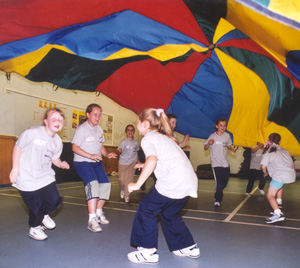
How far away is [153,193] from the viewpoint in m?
2.12

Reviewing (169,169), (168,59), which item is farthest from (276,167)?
(169,169)

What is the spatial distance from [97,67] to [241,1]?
2323 mm

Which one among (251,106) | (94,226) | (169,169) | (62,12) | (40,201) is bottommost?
(94,226)

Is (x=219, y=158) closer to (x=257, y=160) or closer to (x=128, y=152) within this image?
(x=128, y=152)

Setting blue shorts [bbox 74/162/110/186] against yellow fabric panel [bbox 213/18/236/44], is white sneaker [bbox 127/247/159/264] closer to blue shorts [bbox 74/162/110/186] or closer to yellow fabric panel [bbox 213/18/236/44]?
blue shorts [bbox 74/162/110/186]

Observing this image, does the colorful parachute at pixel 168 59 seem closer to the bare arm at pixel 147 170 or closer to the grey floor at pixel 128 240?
the bare arm at pixel 147 170

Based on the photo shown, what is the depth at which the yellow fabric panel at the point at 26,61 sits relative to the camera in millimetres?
2889

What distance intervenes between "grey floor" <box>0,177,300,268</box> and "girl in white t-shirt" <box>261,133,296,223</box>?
39cm

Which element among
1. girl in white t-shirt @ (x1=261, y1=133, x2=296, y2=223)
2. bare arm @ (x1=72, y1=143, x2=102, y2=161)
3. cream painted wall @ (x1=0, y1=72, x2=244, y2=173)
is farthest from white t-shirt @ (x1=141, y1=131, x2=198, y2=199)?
cream painted wall @ (x1=0, y1=72, x2=244, y2=173)

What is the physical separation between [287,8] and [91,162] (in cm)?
227

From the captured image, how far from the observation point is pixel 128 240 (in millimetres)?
2564

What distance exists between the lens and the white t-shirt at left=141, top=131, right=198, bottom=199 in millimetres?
2059

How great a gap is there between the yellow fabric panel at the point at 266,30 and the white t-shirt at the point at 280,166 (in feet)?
5.51

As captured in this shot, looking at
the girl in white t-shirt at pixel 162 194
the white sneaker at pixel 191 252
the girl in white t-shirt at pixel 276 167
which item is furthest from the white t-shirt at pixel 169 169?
the girl in white t-shirt at pixel 276 167
